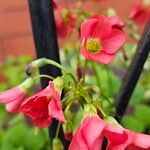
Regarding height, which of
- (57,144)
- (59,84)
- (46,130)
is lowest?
(46,130)

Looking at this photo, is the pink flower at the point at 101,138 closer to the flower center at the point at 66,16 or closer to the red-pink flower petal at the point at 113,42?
the red-pink flower petal at the point at 113,42

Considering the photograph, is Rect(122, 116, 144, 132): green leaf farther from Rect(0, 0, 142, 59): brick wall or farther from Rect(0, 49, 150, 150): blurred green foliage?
Rect(0, 0, 142, 59): brick wall

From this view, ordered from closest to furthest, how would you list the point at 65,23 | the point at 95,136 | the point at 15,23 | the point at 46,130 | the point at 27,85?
the point at 95,136
the point at 27,85
the point at 65,23
the point at 46,130
the point at 15,23

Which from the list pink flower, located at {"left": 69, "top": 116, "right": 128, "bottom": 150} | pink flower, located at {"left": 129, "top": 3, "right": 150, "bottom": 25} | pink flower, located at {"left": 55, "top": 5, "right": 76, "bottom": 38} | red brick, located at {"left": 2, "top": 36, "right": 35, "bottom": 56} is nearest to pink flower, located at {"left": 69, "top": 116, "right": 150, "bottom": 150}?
pink flower, located at {"left": 69, "top": 116, "right": 128, "bottom": 150}

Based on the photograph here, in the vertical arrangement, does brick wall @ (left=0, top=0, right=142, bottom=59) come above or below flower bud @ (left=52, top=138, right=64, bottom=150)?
below

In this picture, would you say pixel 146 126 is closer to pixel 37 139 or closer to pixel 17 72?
pixel 37 139

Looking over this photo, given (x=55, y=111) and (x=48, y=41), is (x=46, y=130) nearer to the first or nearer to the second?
(x=48, y=41)

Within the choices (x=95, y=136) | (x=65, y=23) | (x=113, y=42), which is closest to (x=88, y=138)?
(x=95, y=136)

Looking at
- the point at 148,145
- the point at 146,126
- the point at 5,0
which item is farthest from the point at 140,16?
the point at 5,0
